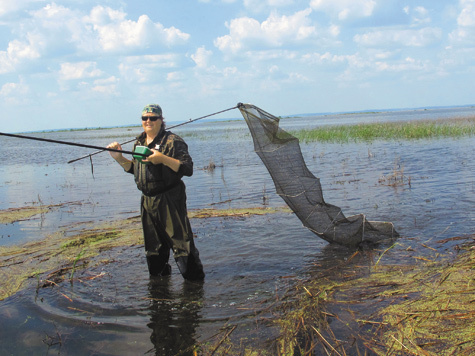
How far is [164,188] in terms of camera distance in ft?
14.9

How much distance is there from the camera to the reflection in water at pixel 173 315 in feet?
12.5

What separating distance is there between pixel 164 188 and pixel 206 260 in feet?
6.65

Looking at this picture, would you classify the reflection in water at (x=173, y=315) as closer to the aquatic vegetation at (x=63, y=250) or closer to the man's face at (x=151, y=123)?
the aquatic vegetation at (x=63, y=250)

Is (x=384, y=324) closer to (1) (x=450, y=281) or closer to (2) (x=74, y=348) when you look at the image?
(1) (x=450, y=281)

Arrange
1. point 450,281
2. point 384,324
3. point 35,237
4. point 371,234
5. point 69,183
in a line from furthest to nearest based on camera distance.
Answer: point 69,183, point 35,237, point 371,234, point 450,281, point 384,324

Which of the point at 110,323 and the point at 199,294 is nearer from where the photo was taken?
the point at 110,323

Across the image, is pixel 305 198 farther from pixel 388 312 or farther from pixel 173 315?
pixel 173 315

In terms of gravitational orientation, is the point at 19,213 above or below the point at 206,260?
above

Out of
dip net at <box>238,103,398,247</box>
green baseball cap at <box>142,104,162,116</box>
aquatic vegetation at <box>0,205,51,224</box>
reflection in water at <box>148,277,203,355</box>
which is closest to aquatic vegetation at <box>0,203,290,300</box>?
aquatic vegetation at <box>0,205,51,224</box>

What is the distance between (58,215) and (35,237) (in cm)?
216

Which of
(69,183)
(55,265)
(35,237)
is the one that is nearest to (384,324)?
(55,265)

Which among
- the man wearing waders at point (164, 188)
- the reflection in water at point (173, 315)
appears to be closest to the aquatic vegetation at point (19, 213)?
the reflection in water at point (173, 315)

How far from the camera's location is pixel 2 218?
9734 mm

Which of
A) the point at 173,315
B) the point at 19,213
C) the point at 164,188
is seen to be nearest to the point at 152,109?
the point at 164,188
